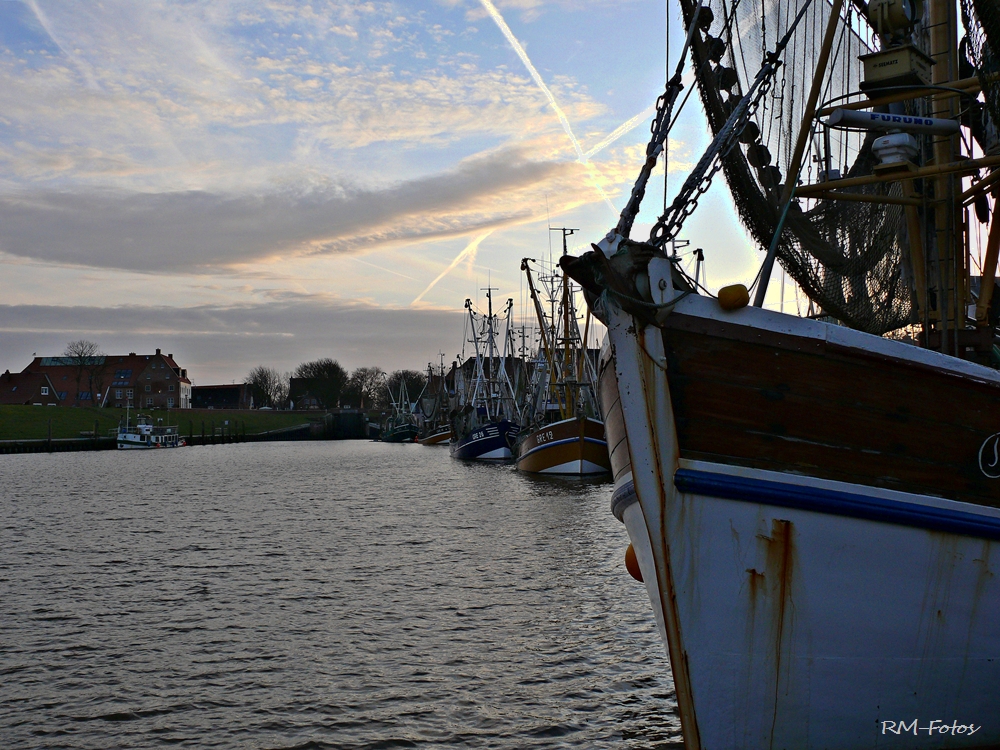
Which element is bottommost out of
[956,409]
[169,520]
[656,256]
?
[169,520]

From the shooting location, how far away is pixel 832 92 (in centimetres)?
1230

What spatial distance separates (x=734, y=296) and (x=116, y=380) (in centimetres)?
16128

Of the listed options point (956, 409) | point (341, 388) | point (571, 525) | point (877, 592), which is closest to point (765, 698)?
point (877, 592)

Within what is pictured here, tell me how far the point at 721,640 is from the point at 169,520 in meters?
26.0

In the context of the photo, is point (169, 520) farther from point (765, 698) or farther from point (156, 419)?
point (156, 419)

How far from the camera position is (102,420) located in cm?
11888

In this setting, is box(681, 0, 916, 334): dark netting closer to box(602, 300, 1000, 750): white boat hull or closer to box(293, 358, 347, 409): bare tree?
box(602, 300, 1000, 750): white boat hull

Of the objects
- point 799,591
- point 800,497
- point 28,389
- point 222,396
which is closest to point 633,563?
point 799,591

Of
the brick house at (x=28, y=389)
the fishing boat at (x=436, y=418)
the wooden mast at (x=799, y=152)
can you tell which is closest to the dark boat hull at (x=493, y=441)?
the fishing boat at (x=436, y=418)

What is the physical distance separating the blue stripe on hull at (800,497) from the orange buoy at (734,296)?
1.11 metres

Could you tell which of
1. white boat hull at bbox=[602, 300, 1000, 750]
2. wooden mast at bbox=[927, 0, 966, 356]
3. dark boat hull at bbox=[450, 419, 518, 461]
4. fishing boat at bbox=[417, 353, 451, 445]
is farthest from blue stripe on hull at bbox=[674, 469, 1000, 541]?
fishing boat at bbox=[417, 353, 451, 445]

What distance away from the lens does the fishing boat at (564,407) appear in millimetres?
43781

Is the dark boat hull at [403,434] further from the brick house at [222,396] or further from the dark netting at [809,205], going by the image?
the dark netting at [809,205]

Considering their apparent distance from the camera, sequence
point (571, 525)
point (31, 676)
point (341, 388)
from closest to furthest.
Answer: point (31, 676)
point (571, 525)
point (341, 388)
